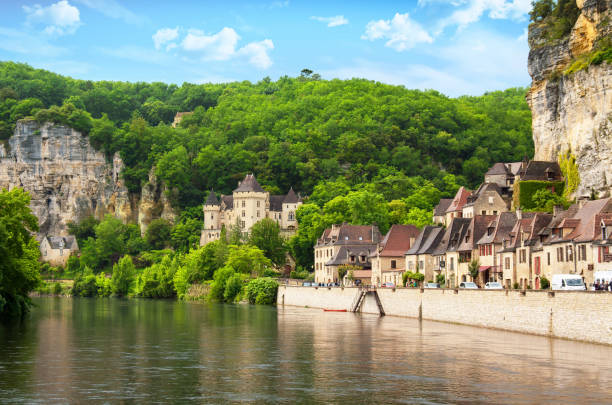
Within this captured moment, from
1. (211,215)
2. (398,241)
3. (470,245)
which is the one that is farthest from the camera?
(211,215)

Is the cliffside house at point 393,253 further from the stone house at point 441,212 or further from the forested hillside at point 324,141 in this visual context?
the forested hillside at point 324,141

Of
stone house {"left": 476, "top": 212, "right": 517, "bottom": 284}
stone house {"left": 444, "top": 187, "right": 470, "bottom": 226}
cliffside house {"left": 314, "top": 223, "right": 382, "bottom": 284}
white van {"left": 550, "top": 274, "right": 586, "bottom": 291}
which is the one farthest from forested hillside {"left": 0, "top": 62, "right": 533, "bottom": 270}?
white van {"left": 550, "top": 274, "right": 586, "bottom": 291}

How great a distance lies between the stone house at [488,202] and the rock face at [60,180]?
305 ft

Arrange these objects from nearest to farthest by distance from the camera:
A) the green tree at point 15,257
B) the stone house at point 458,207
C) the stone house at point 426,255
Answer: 1. the green tree at point 15,257
2. the stone house at point 426,255
3. the stone house at point 458,207

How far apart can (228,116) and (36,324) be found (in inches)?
5443

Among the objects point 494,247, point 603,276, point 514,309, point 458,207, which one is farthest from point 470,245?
point 458,207

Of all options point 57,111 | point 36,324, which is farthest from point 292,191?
point 36,324

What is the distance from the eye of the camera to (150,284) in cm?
12206

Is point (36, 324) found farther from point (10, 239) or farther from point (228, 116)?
point (228, 116)

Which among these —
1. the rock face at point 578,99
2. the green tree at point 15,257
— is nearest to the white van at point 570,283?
the rock face at point 578,99

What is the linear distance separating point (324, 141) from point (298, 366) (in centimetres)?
13419

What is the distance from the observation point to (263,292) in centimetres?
9419

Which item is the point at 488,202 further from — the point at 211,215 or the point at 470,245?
the point at 211,215

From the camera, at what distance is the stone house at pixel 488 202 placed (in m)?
87.4
